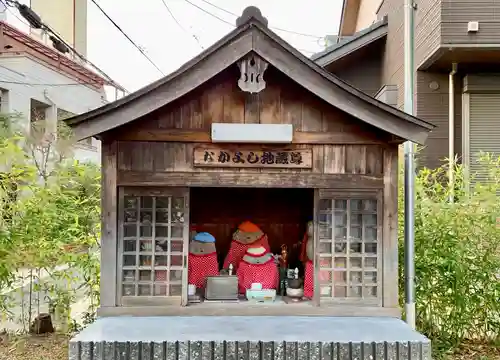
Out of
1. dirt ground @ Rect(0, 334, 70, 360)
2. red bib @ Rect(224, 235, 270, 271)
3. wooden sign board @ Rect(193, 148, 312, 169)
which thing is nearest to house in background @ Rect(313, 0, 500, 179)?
red bib @ Rect(224, 235, 270, 271)

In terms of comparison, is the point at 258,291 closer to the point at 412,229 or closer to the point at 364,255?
the point at 364,255

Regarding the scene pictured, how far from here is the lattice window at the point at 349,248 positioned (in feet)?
15.7

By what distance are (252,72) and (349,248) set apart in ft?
6.68

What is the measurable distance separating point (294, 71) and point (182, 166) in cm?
144

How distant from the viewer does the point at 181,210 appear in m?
4.77

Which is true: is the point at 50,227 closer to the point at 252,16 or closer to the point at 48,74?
the point at 252,16

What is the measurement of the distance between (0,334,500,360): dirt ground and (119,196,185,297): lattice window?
181 cm

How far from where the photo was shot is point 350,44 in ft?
33.2

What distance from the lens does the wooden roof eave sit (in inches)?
169

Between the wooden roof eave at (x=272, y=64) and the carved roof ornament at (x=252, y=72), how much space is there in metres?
0.08

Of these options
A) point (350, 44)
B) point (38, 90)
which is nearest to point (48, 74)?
point (38, 90)

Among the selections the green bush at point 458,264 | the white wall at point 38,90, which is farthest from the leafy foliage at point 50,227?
the white wall at point 38,90

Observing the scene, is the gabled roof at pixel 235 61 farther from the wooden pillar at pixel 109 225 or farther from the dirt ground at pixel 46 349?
the dirt ground at pixel 46 349

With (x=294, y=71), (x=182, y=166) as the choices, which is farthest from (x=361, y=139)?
(x=182, y=166)
